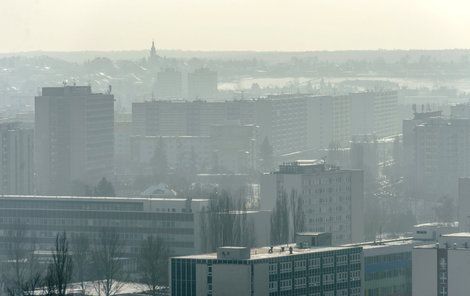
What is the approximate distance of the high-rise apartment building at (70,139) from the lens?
2157 inches

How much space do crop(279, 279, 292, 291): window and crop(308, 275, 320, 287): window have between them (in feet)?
1.64

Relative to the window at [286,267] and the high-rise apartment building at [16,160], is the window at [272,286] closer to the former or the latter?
the window at [286,267]

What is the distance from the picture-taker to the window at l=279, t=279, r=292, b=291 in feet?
86.5

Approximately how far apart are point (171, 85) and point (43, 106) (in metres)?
48.9

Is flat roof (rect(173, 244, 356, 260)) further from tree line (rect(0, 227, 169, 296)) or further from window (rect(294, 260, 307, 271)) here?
tree line (rect(0, 227, 169, 296))

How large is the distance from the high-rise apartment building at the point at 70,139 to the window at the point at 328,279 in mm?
25842

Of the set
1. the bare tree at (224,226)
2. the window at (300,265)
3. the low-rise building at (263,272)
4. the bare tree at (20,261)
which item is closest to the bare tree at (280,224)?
the bare tree at (224,226)

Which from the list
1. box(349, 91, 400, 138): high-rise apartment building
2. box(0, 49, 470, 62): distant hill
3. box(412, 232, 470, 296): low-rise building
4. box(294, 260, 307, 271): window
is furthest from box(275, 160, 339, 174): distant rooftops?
box(0, 49, 470, 62): distant hill

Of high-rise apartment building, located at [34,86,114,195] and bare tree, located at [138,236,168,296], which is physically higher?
high-rise apartment building, located at [34,86,114,195]

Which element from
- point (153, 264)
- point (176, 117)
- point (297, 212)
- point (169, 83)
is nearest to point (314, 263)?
point (153, 264)

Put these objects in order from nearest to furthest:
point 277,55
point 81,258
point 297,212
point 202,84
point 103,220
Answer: point 81,258 → point 297,212 → point 103,220 → point 202,84 → point 277,55

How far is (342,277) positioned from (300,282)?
1.18 meters

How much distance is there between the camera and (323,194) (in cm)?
3866

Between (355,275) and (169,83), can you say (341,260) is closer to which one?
(355,275)
